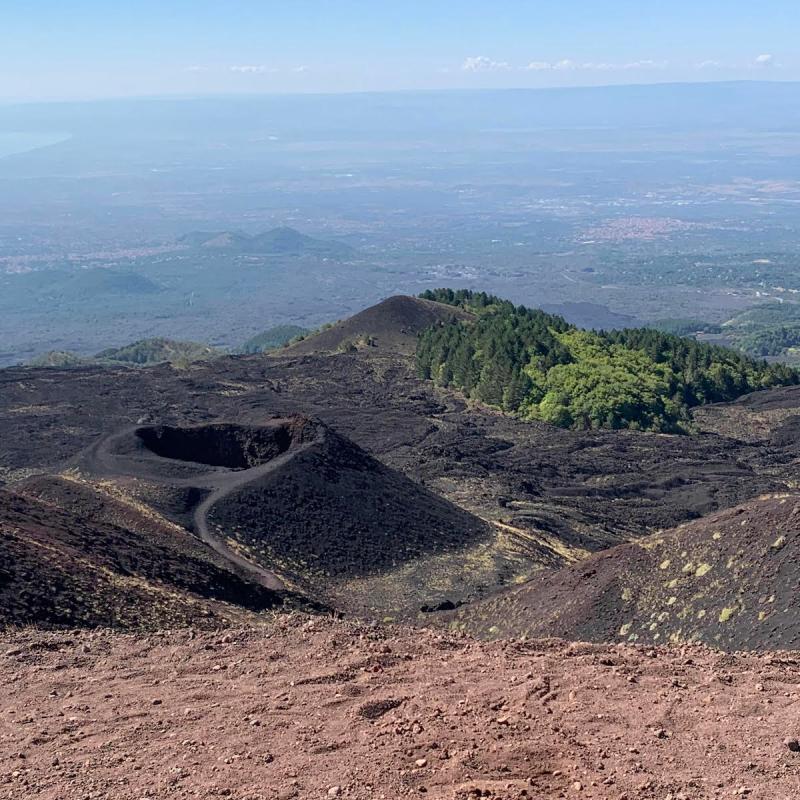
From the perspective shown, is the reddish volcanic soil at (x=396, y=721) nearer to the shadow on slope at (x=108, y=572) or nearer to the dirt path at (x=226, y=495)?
the shadow on slope at (x=108, y=572)

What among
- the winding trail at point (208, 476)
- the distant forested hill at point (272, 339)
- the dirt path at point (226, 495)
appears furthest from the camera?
the distant forested hill at point (272, 339)

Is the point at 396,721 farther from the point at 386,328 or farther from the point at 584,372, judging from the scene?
the point at 386,328

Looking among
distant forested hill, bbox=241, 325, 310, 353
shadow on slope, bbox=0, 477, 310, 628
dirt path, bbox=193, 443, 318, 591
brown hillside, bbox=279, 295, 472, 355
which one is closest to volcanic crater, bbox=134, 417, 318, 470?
dirt path, bbox=193, 443, 318, 591

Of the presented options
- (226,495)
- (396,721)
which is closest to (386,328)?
(226,495)

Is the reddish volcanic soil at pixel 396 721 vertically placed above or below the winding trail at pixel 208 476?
above

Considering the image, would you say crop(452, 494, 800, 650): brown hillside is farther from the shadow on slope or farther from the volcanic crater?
the volcanic crater

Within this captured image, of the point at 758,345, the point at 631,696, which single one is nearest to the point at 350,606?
the point at 631,696

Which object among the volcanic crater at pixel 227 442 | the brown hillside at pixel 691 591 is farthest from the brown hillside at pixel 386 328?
the brown hillside at pixel 691 591
